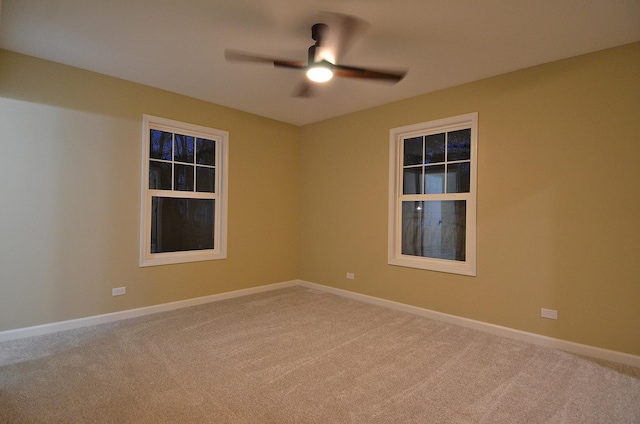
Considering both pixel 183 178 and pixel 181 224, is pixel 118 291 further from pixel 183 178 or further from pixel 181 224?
pixel 183 178

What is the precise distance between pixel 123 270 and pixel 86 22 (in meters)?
2.45

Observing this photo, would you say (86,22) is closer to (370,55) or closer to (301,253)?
(370,55)

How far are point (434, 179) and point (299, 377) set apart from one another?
2751mm

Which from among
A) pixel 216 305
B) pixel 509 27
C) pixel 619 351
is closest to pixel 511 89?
pixel 509 27

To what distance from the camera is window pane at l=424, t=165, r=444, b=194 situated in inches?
Result: 154

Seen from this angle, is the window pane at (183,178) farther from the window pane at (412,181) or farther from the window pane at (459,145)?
the window pane at (459,145)

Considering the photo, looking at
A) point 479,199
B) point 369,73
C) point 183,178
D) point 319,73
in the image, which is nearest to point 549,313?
point 479,199

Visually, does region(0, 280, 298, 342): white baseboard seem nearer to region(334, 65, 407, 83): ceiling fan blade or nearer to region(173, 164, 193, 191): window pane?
region(173, 164, 193, 191): window pane

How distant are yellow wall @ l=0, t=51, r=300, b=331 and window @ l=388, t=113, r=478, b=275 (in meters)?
2.53

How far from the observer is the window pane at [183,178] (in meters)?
4.20

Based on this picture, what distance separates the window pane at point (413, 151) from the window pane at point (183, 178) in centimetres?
286

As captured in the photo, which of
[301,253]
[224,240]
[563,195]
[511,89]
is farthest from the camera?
[301,253]

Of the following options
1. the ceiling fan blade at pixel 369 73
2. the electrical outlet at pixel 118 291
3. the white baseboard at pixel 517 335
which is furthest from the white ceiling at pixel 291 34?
the white baseboard at pixel 517 335

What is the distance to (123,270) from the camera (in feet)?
12.0
